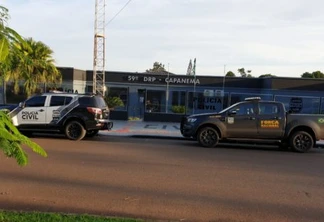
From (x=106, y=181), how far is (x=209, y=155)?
5.02 m

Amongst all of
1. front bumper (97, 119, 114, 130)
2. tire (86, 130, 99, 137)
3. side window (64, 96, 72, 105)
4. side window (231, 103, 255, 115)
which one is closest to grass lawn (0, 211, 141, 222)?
side window (231, 103, 255, 115)

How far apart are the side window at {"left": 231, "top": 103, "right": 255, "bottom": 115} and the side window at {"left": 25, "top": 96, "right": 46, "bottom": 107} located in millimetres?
7482

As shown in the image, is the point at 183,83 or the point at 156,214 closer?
the point at 156,214

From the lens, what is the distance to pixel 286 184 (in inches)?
324

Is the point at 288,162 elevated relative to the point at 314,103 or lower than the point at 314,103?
lower

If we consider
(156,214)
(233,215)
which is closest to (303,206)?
(233,215)

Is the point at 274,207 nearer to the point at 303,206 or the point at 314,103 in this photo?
the point at 303,206

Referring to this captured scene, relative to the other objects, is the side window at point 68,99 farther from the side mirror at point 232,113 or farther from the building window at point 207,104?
the building window at point 207,104

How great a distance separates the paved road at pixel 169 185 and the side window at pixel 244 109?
221 cm

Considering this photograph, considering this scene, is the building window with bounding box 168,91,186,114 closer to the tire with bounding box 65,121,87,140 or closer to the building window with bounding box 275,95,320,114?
the building window with bounding box 275,95,320,114

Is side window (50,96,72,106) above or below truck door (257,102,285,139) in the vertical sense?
above

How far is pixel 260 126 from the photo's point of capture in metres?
14.1

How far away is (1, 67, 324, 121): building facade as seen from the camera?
28766 millimetres

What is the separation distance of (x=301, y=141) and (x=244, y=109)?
2256 millimetres
